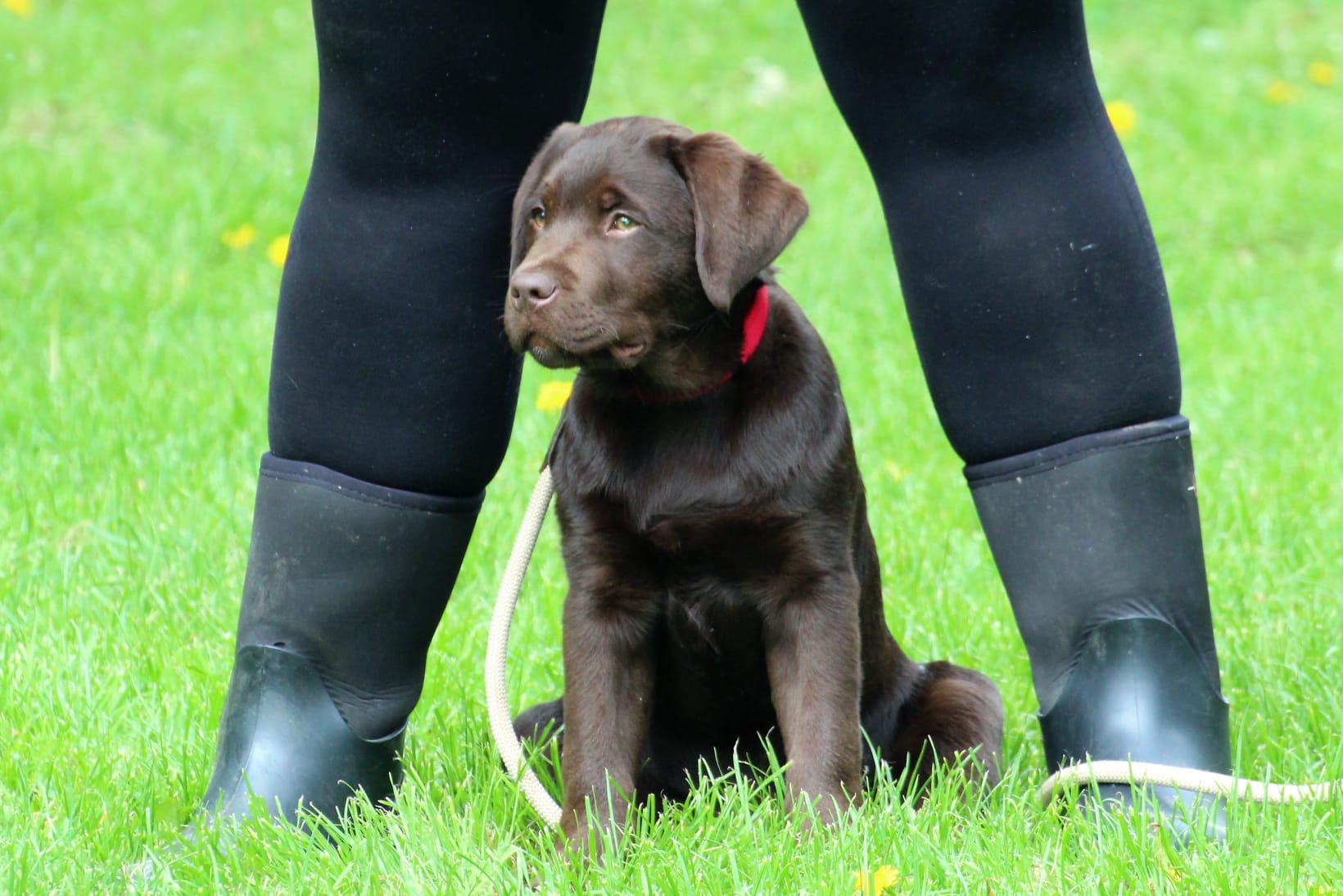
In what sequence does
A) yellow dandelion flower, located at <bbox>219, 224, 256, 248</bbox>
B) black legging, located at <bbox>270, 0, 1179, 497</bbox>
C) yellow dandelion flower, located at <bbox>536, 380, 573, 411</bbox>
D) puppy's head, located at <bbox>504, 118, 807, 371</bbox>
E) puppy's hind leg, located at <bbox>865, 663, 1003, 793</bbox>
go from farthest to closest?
yellow dandelion flower, located at <bbox>219, 224, 256, 248</bbox> → yellow dandelion flower, located at <bbox>536, 380, 573, 411</bbox> → puppy's hind leg, located at <bbox>865, 663, 1003, 793</bbox> → puppy's head, located at <bbox>504, 118, 807, 371</bbox> → black legging, located at <bbox>270, 0, 1179, 497</bbox>

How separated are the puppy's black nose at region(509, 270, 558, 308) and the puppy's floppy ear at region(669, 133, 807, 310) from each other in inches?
8.2

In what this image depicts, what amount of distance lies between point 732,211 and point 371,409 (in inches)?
21.7

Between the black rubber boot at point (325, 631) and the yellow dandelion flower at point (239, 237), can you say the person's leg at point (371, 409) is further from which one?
the yellow dandelion flower at point (239, 237)

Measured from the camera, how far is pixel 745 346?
7.45 feet

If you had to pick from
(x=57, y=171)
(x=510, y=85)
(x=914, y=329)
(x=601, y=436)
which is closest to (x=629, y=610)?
(x=601, y=436)

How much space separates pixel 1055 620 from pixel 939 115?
673 millimetres

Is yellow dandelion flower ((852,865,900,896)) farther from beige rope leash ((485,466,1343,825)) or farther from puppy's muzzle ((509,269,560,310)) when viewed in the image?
puppy's muzzle ((509,269,560,310))

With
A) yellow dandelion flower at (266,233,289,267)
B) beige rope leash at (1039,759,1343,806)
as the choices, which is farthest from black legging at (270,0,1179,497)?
yellow dandelion flower at (266,233,289,267)

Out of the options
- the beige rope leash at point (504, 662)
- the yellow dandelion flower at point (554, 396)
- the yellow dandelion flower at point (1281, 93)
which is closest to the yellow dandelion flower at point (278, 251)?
the yellow dandelion flower at point (554, 396)

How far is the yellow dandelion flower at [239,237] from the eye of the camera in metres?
5.29

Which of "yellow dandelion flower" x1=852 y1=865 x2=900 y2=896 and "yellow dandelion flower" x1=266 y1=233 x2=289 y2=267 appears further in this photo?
"yellow dandelion flower" x1=266 y1=233 x2=289 y2=267

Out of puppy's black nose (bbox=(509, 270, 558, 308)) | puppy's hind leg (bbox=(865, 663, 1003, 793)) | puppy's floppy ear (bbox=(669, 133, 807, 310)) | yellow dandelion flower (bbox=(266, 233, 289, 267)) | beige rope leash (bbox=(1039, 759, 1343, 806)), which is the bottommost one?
puppy's hind leg (bbox=(865, 663, 1003, 793))

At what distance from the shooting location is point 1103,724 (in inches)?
83.6

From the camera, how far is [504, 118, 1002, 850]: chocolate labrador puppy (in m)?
2.17
